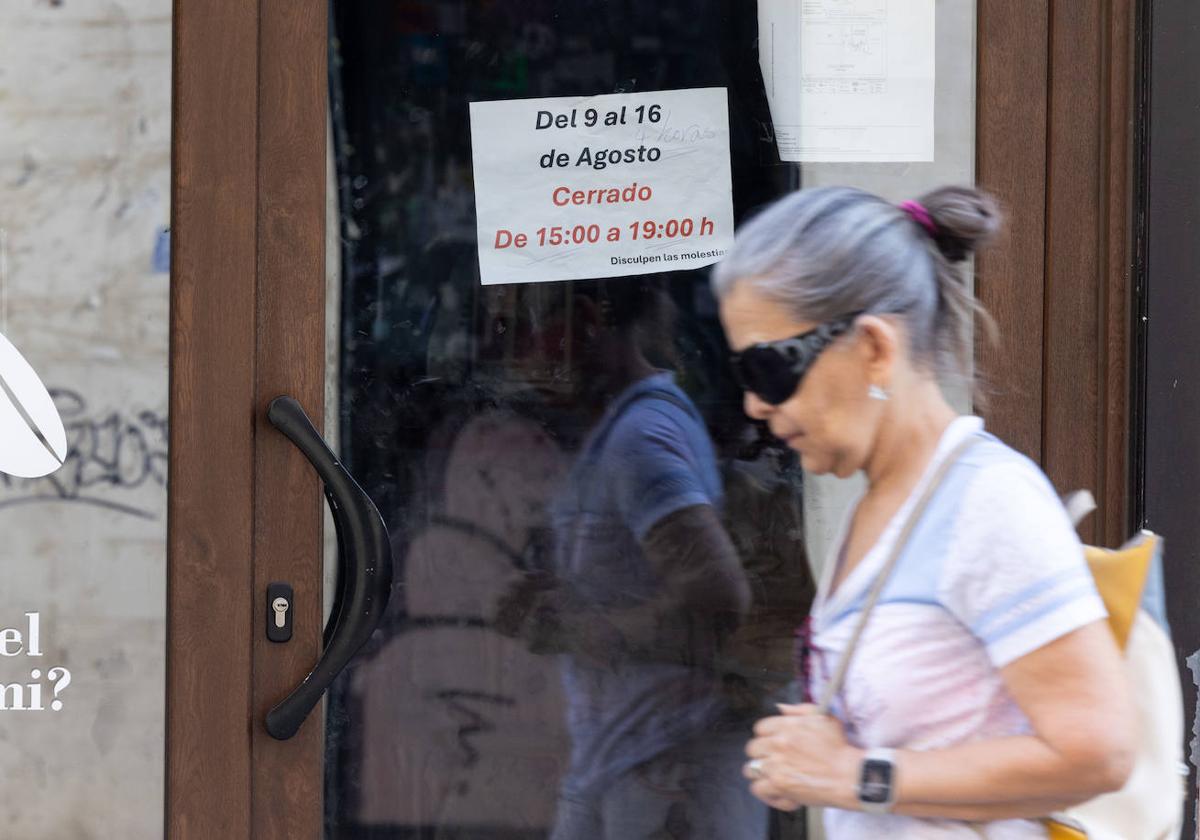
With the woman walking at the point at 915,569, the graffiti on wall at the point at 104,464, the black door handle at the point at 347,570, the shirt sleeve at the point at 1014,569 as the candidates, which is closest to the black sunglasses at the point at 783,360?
the woman walking at the point at 915,569

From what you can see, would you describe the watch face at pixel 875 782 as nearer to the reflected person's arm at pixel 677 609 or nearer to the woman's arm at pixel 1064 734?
the woman's arm at pixel 1064 734

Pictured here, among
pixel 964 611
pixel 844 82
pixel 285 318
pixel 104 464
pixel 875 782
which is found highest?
pixel 844 82

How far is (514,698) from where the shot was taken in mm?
2133

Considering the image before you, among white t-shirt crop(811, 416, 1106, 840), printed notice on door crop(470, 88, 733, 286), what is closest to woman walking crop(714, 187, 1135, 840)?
white t-shirt crop(811, 416, 1106, 840)

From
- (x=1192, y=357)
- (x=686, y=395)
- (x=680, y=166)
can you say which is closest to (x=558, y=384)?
(x=686, y=395)

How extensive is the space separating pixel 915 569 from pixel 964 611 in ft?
0.24

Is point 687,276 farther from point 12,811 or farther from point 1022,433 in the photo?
point 12,811

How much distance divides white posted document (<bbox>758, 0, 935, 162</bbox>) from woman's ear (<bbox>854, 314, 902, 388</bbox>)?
0.62 m

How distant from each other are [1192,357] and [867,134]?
0.64 m

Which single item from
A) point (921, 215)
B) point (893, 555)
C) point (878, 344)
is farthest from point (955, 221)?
point (893, 555)

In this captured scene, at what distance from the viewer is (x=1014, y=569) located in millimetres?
1431

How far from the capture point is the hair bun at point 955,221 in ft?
5.41

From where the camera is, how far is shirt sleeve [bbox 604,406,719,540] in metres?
2.11

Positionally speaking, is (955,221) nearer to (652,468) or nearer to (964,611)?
(964,611)
